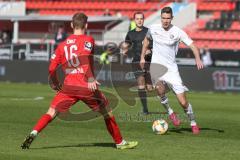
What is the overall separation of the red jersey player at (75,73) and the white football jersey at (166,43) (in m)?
3.29

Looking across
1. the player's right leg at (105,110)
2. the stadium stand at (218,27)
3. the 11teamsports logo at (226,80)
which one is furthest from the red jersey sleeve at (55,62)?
the stadium stand at (218,27)

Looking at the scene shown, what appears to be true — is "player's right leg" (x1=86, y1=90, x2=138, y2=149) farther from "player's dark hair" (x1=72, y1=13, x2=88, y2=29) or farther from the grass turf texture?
"player's dark hair" (x1=72, y1=13, x2=88, y2=29)

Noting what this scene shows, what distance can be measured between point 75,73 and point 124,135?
2732 mm

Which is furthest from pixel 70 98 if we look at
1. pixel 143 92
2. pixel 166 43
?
pixel 143 92

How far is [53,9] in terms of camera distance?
4578 cm

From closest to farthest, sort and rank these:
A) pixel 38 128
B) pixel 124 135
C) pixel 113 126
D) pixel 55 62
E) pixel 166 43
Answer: pixel 55 62
pixel 38 128
pixel 113 126
pixel 124 135
pixel 166 43

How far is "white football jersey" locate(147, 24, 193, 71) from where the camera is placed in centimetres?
1349

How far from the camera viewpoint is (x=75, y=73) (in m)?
10.3

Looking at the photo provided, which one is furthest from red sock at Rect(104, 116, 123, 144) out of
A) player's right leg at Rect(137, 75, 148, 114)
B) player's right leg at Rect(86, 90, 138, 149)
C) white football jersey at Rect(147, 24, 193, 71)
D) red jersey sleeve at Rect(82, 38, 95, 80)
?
player's right leg at Rect(137, 75, 148, 114)

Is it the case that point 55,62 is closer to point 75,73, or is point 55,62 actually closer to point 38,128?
point 75,73

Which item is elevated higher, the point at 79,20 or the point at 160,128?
the point at 79,20

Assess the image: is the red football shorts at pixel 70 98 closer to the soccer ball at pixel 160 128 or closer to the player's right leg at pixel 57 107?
the player's right leg at pixel 57 107

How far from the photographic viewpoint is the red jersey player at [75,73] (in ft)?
33.5

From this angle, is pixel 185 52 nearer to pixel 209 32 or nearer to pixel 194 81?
pixel 194 81
